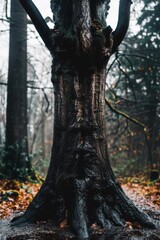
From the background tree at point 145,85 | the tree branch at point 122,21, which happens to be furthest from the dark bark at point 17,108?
the tree branch at point 122,21

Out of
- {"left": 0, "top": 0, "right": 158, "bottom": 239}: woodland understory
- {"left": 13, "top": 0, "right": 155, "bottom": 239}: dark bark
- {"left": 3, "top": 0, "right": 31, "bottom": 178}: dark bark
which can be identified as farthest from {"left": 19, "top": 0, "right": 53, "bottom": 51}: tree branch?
{"left": 3, "top": 0, "right": 31, "bottom": 178}: dark bark

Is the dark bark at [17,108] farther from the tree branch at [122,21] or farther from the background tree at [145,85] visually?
the tree branch at [122,21]

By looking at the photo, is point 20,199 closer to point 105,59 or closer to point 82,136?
point 82,136

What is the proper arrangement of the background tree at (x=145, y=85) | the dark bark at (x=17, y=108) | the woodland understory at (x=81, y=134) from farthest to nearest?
the background tree at (x=145, y=85) → the dark bark at (x=17, y=108) → the woodland understory at (x=81, y=134)

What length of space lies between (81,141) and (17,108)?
5658 millimetres

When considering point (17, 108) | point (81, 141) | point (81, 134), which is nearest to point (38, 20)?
point (81, 134)

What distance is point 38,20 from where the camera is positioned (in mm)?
4582

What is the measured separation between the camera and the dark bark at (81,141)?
4.18 meters

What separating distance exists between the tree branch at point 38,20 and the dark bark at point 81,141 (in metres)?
0.21

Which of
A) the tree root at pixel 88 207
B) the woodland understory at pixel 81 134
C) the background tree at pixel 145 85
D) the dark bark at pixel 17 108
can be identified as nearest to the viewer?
the tree root at pixel 88 207

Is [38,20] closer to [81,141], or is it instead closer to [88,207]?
[81,141]

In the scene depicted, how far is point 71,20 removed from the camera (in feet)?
15.6

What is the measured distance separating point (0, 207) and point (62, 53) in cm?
363

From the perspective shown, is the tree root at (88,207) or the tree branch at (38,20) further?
the tree branch at (38,20)
